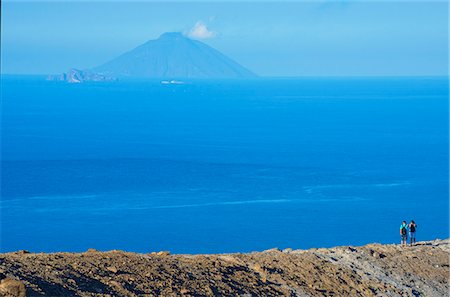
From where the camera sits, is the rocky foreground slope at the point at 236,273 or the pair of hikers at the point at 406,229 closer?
the rocky foreground slope at the point at 236,273

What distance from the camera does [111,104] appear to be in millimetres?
159250

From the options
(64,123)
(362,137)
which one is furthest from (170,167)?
(64,123)

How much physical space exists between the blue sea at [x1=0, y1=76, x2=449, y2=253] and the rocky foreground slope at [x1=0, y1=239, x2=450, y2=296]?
25709mm

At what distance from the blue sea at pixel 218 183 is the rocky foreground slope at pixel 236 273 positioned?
2571 centimetres

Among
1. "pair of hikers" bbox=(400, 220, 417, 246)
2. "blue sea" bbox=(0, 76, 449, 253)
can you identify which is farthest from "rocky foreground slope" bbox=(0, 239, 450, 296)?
"blue sea" bbox=(0, 76, 449, 253)

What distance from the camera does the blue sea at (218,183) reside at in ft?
158

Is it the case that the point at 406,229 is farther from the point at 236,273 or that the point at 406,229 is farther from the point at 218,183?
the point at 218,183

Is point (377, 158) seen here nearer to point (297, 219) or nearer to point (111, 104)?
point (297, 219)

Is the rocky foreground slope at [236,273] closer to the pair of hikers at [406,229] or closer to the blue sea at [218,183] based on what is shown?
the pair of hikers at [406,229]

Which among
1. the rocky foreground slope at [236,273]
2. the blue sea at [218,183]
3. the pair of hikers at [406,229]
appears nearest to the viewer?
the rocky foreground slope at [236,273]

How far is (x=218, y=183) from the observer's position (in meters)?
63.1

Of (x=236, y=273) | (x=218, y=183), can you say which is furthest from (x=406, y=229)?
(x=218, y=183)

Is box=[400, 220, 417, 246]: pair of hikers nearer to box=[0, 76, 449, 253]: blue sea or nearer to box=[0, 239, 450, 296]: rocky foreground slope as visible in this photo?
box=[0, 239, 450, 296]: rocky foreground slope

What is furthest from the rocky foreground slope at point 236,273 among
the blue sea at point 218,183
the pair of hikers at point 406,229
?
the blue sea at point 218,183
